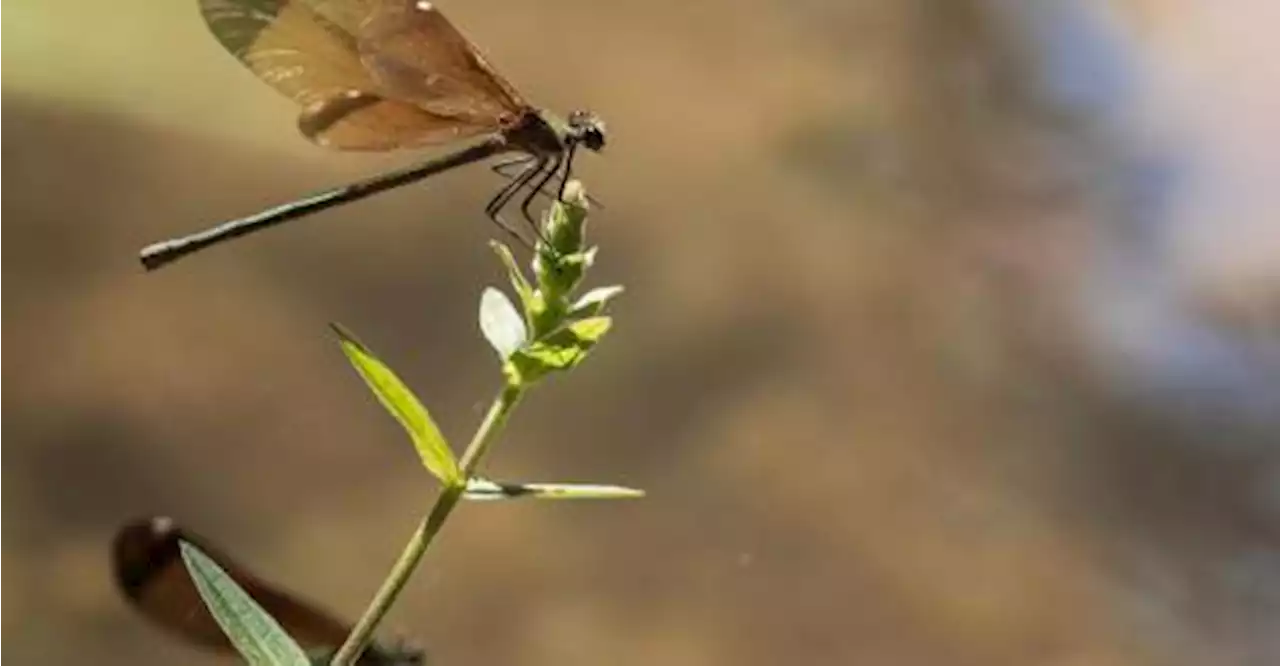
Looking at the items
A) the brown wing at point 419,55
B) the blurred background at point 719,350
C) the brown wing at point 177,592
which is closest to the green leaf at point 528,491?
the brown wing at point 177,592

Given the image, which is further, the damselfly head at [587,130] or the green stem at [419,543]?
the damselfly head at [587,130]

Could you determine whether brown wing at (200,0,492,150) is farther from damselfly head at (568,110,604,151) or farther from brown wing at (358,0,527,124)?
damselfly head at (568,110,604,151)

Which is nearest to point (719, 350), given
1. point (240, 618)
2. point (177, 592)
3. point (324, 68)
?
Result: point (324, 68)

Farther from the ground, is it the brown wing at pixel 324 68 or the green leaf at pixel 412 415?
the brown wing at pixel 324 68

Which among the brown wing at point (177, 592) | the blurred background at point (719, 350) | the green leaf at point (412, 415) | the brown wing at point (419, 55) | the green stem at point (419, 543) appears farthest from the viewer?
the blurred background at point (719, 350)

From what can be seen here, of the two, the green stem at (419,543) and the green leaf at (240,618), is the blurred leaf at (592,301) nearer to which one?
the green stem at (419,543)

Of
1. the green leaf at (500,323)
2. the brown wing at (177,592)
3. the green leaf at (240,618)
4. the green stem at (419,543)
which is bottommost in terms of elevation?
the brown wing at (177,592)
